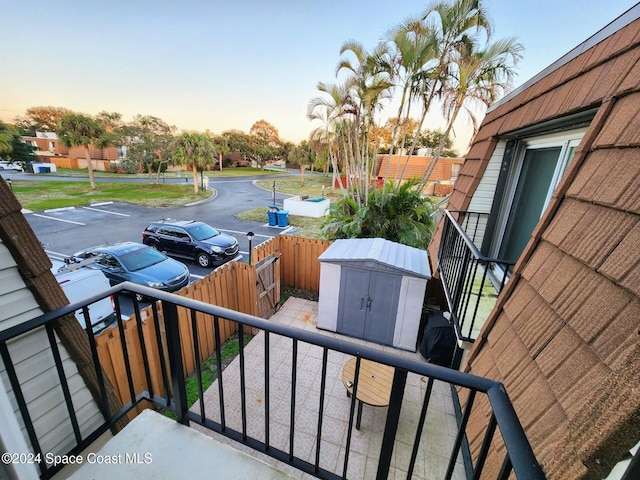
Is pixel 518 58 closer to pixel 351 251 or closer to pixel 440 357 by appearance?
pixel 351 251

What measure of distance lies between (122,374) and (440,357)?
455 cm

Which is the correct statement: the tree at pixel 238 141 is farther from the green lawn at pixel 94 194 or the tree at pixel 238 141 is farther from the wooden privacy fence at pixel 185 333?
the wooden privacy fence at pixel 185 333

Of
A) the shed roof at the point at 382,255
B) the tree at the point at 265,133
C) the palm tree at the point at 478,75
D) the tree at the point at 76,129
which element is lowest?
the shed roof at the point at 382,255

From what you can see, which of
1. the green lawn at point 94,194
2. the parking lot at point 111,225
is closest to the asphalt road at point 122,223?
the parking lot at point 111,225

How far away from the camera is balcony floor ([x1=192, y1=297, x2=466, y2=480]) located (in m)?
2.98

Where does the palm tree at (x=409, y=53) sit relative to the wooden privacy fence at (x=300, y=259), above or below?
above

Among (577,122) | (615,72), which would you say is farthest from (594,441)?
(577,122)

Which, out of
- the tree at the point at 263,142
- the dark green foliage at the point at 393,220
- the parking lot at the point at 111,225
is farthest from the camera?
the tree at the point at 263,142

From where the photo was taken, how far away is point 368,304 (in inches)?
197

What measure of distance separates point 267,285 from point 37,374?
4.27 meters

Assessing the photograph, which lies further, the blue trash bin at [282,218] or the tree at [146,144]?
the tree at [146,144]

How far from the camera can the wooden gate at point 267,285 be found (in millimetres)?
5395

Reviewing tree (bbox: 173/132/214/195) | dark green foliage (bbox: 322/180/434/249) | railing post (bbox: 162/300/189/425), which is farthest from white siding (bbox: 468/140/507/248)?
tree (bbox: 173/132/214/195)

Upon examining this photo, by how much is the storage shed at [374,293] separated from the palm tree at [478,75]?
4.58m
